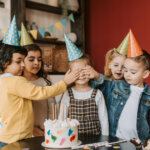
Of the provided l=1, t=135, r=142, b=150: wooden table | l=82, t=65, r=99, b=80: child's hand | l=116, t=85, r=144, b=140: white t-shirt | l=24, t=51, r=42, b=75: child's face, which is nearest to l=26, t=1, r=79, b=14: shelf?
l=24, t=51, r=42, b=75: child's face

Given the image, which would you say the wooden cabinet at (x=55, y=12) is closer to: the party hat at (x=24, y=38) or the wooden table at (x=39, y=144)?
the party hat at (x=24, y=38)

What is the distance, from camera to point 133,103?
4.54 ft

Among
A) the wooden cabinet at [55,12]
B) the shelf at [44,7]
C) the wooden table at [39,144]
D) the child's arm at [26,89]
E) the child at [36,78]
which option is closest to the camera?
the wooden table at [39,144]

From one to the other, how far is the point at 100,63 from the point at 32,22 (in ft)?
3.52

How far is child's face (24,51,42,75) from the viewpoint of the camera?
179 cm

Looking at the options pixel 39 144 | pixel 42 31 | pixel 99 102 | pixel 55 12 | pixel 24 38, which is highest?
pixel 55 12

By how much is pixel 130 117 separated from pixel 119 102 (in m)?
0.13

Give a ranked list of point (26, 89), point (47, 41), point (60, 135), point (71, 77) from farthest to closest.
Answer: point (47, 41) → point (71, 77) → point (26, 89) → point (60, 135)

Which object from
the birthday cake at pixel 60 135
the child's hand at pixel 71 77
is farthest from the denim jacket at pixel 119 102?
the birthday cake at pixel 60 135

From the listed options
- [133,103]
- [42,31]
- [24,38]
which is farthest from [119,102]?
[42,31]

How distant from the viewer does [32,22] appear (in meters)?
2.90

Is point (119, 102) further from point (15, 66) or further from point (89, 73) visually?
point (15, 66)

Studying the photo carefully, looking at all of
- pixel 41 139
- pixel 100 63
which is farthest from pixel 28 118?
pixel 100 63

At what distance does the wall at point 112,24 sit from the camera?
103 inches
